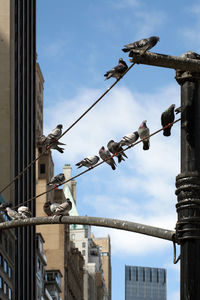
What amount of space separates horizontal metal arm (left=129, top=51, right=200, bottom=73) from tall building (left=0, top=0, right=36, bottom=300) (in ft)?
315

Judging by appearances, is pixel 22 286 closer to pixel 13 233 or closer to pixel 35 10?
pixel 13 233

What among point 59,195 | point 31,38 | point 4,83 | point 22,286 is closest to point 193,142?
point 22,286

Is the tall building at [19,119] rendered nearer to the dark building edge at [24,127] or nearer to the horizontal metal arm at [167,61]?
the dark building edge at [24,127]

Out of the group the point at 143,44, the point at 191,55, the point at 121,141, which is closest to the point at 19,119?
the point at 121,141

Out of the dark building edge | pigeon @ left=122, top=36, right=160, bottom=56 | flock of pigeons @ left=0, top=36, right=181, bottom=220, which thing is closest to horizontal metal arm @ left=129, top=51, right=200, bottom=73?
flock of pigeons @ left=0, top=36, right=181, bottom=220

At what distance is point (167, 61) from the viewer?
43.4 ft

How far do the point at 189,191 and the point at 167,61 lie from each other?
188 cm

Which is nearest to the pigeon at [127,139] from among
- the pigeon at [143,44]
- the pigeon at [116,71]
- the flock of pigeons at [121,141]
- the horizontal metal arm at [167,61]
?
the flock of pigeons at [121,141]

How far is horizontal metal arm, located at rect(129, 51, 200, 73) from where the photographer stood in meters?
13.2

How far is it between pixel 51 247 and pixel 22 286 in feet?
138

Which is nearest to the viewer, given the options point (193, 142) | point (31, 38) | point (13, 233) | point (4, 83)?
point (193, 142)

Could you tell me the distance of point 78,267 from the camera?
179500 mm

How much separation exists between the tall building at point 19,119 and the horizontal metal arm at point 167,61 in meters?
96.0

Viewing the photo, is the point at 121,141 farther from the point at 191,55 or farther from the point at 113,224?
the point at 191,55
